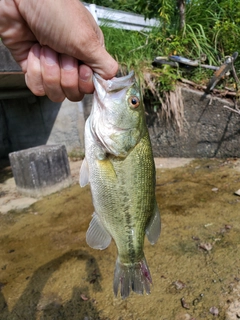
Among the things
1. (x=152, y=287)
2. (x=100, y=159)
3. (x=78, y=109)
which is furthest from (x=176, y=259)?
(x=78, y=109)

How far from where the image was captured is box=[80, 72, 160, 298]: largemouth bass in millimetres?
1724

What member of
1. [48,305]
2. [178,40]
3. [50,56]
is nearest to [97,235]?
[50,56]

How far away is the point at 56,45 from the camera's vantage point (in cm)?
166

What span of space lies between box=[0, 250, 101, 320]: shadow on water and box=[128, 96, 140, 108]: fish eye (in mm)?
1911

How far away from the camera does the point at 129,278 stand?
1845 millimetres

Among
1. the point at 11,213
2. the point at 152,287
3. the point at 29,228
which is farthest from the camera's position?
the point at 11,213

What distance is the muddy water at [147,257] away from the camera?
103 inches

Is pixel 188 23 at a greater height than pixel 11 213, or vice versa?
pixel 188 23

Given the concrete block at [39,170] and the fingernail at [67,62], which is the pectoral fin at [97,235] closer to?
the fingernail at [67,62]

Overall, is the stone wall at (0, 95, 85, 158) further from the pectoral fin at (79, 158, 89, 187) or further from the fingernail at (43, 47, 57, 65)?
the pectoral fin at (79, 158, 89, 187)

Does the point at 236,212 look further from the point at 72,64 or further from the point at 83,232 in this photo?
the point at 72,64

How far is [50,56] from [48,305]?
2240 mm

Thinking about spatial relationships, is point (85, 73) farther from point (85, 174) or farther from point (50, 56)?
point (85, 174)

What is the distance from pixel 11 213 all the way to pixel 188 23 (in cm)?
549
